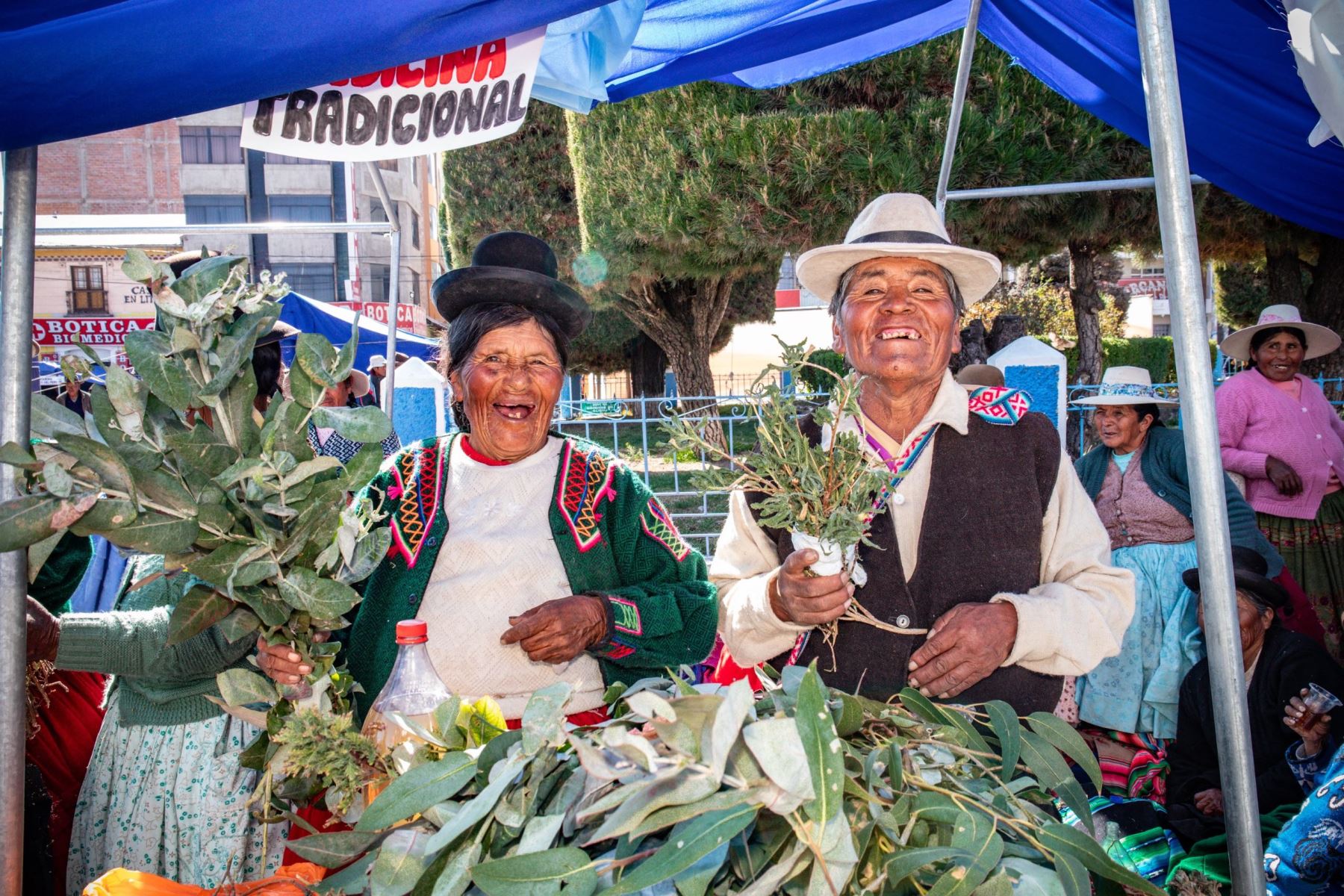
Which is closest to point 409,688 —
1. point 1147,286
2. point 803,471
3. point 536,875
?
point 536,875

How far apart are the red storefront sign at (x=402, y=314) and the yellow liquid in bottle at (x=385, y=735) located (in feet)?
50.7

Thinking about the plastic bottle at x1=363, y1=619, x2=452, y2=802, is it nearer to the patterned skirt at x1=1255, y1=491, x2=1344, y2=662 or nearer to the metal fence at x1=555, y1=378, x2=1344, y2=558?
the metal fence at x1=555, y1=378, x2=1344, y2=558

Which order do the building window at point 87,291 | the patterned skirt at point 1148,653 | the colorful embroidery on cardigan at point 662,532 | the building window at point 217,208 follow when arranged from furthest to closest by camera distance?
1. the building window at point 217,208
2. the building window at point 87,291
3. the patterned skirt at point 1148,653
4. the colorful embroidery on cardigan at point 662,532

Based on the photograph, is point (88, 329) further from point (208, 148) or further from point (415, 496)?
point (415, 496)

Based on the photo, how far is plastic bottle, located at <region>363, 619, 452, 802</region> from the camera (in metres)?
1.42

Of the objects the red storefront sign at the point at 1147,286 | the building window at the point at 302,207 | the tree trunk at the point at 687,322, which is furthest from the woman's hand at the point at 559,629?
the building window at the point at 302,207

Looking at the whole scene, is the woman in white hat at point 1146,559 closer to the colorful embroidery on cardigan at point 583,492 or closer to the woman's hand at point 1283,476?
the woman's hand at point 1283,476

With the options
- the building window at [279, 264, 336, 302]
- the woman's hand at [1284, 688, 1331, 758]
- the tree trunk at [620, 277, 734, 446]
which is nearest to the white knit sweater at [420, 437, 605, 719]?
the woman's hand at [1284, 688, 1331, 758]

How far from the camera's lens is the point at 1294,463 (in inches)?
186

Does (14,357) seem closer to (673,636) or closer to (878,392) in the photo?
(673,636)

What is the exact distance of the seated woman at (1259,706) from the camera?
295cm

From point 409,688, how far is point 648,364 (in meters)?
18.3

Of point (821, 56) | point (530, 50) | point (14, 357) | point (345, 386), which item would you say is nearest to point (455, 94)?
point (530, 50)

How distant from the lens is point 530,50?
2375 millimetres
